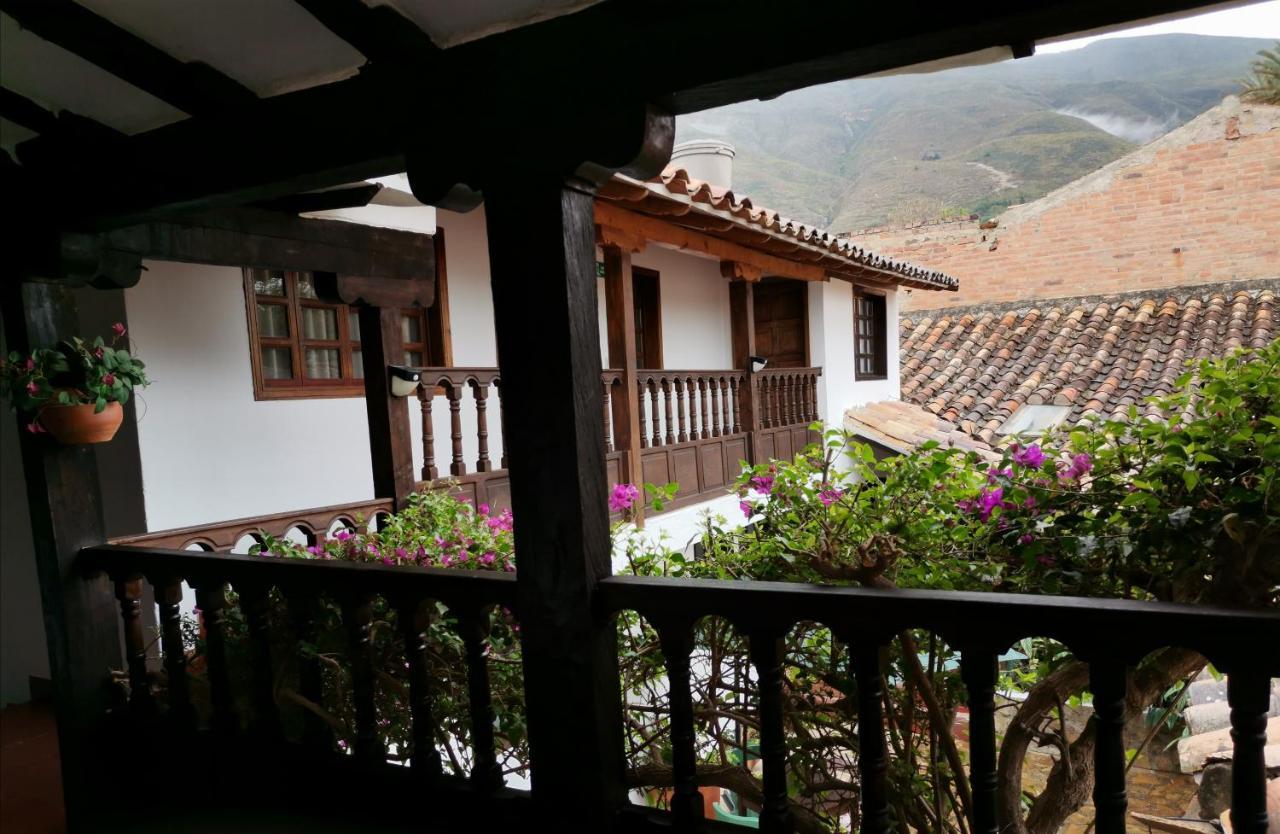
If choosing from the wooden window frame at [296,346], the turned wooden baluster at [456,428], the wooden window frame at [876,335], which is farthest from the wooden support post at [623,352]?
the wooden window frame at [876,335]

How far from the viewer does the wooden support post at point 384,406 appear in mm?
4531

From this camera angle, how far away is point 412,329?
6.07 metres

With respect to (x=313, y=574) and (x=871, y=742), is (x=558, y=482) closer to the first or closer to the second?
(x=871, y=742)

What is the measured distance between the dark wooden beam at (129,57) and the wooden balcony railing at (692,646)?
150 cm

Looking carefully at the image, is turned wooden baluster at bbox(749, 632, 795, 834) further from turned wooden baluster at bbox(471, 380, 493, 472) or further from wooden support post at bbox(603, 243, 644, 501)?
wooden support post at bbox(603, 243, 644, 501)

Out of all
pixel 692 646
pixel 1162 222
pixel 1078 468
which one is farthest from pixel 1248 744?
pixel 1162 222

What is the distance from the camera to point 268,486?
16.1 feet

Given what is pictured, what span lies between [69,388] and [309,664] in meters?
1.43

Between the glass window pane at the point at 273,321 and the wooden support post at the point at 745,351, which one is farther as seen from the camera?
the wooden support post at the point at 745,351

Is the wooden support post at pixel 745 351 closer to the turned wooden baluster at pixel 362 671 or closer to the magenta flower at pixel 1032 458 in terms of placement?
the turned wooden baluster at pixel 362 671

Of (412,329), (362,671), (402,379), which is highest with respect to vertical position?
(412,329)

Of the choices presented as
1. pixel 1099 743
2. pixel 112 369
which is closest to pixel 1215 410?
pixel 1099 743

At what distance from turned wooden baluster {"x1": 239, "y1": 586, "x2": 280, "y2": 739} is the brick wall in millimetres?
14536

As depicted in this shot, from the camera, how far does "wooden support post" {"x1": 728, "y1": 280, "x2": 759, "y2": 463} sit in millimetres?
8320
